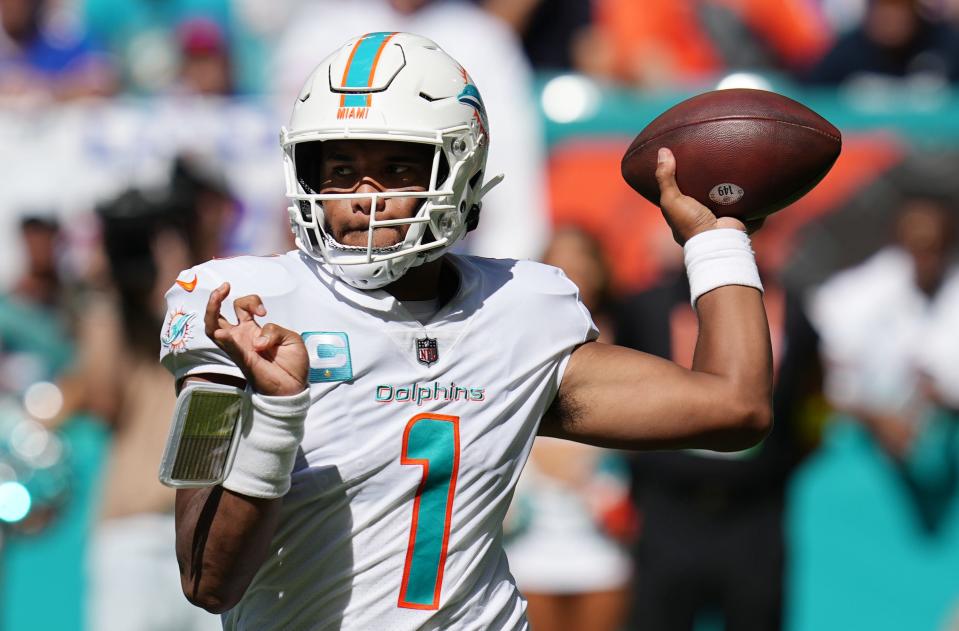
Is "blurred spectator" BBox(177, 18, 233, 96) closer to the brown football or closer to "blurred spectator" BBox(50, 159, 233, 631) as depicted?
"blurred spectator" BBox(50, 159, 233, 631)

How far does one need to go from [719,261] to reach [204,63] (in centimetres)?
498

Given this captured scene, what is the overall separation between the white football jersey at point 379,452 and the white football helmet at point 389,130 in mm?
89

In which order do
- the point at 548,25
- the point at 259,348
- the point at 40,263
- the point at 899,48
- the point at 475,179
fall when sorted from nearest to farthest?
the point at 259,348 → the point at 475,179 → the point at 40,263 → the point at 899,48 → the point at 548,25

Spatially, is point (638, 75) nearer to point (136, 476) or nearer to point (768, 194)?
point (136, 476)

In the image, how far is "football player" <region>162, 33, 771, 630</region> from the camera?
2471 mm

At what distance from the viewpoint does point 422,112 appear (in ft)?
8.39

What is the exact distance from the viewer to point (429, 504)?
252 cm

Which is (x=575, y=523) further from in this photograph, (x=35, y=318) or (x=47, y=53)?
(x=47, y=53)

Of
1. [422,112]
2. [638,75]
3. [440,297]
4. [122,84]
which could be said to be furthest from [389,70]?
[122,84]

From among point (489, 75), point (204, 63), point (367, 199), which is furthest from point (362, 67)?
point (204, 63)

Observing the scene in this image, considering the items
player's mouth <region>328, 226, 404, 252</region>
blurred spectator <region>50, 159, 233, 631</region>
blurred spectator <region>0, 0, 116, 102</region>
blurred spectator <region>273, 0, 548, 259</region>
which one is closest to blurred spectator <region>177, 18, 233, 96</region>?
blurred spectator <region>273, 0, 548, 259</region>

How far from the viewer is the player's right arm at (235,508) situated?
7.34ft

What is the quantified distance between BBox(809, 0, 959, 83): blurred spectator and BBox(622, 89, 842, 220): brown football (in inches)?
168

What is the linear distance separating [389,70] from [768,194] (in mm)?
778
